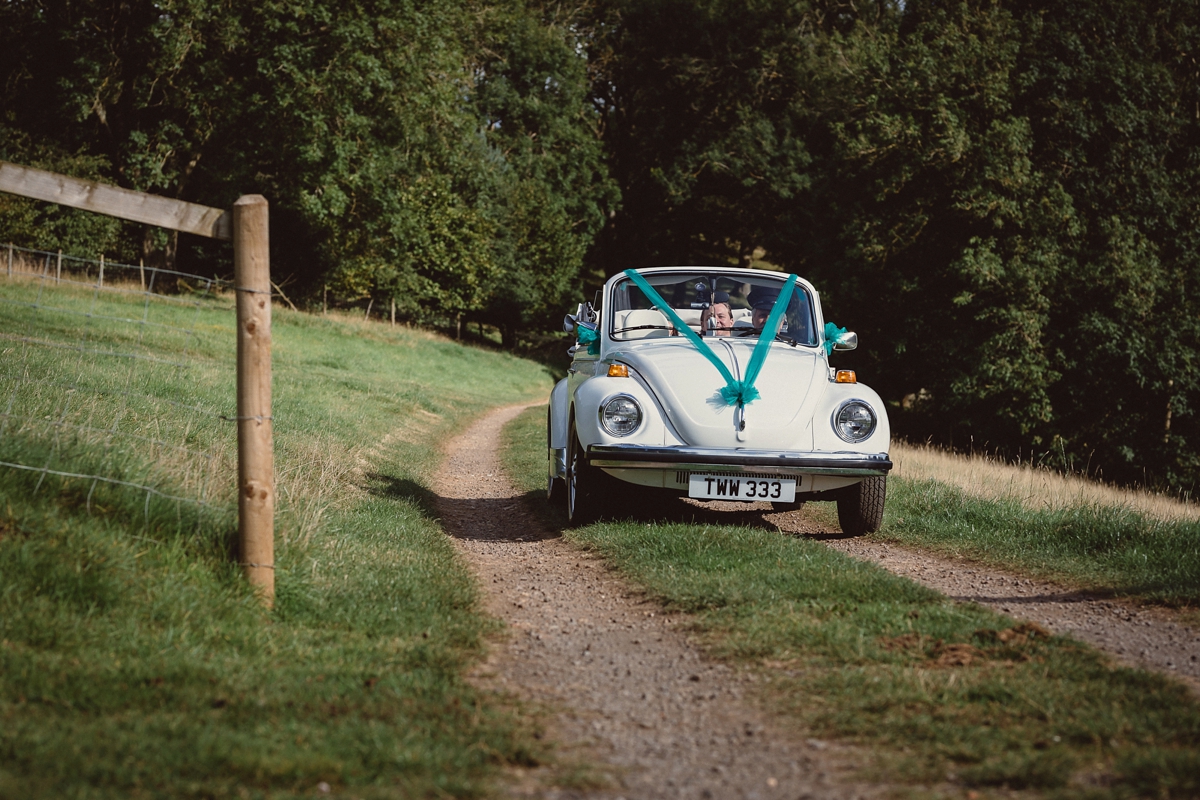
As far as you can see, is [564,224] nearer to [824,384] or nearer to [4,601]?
[824,384]

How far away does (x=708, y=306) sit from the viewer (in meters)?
8.66

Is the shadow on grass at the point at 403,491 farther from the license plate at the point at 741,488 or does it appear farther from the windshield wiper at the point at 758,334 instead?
the windshield wiper at the point at 758,334

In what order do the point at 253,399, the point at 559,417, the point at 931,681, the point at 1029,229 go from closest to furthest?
the point at 931,681 < the point at 253,399 < the point at 559,417 < the point at 1029,229

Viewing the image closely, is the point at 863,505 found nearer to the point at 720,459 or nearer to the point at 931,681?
the point at 720,459

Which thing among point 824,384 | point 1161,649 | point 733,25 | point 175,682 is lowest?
point 175,682

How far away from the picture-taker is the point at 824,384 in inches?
297

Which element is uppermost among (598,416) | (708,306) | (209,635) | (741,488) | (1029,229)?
(1029,229)

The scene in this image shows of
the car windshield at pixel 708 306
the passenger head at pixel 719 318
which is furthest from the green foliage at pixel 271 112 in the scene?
the passenger head at pixel 719 318

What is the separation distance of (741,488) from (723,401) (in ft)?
2.14

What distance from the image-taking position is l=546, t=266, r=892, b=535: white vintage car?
707cm

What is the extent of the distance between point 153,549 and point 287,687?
4.82ft

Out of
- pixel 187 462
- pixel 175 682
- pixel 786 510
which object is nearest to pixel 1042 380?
pixel 786 510

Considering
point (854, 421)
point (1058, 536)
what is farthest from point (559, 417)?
point (1058, 536)

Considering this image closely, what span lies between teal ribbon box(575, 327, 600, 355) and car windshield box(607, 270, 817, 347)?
0.57 ft
